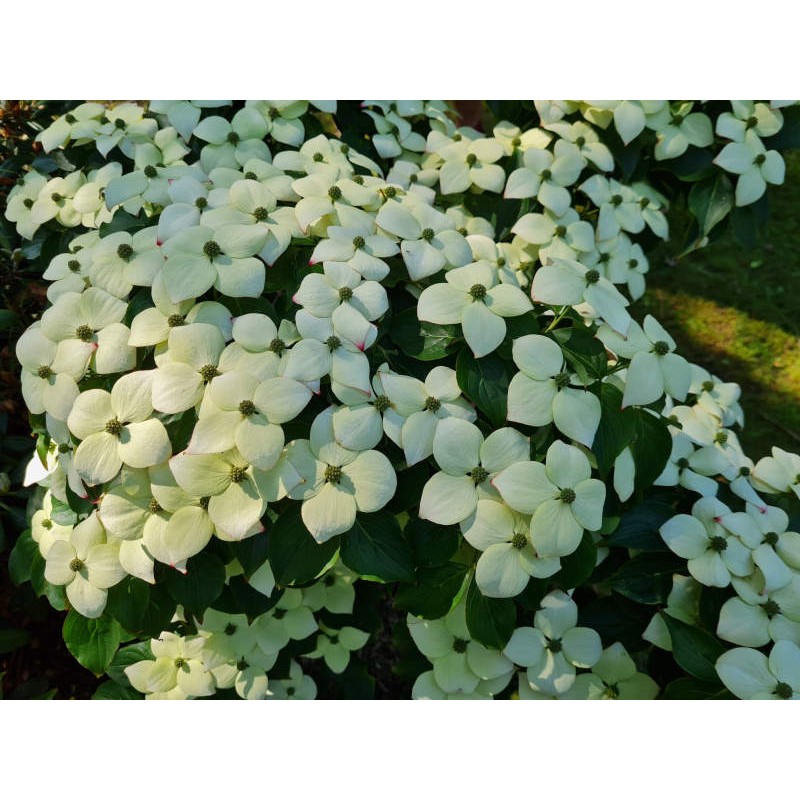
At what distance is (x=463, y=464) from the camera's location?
3.60 ft

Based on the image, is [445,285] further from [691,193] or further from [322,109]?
[691,193]

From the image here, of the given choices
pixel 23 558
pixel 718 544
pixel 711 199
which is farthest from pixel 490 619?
pixel 711 199

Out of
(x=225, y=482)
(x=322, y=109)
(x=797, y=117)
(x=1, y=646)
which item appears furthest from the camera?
(x=797, y=117)

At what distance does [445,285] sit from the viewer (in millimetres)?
1207

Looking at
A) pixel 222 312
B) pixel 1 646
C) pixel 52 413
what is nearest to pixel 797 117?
pixel 222 312

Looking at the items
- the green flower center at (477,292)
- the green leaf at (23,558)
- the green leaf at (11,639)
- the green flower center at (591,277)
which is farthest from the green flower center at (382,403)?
the green leaf at (11,639)

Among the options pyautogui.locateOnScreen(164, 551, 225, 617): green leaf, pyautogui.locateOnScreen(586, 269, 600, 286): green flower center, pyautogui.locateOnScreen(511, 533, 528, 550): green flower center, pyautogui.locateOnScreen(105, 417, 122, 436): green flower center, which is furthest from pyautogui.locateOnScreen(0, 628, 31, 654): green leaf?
pyautogui.locateOnScreen(586, 269, 600, 286): green flower center

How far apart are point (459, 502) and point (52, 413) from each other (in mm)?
665

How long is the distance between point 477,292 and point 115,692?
1.18 meters

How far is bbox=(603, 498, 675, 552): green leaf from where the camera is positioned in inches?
52.1

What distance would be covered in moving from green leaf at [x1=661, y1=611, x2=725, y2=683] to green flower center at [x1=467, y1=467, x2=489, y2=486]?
49 cm

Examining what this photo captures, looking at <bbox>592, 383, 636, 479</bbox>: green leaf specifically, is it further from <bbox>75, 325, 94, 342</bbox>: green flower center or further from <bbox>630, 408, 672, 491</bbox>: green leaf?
<bbox>75, 325, 94, 342</bbox>: green flower center

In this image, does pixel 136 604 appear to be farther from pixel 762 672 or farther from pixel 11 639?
pixel 762 672

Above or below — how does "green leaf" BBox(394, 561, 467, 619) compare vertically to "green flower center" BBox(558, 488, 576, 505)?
below
